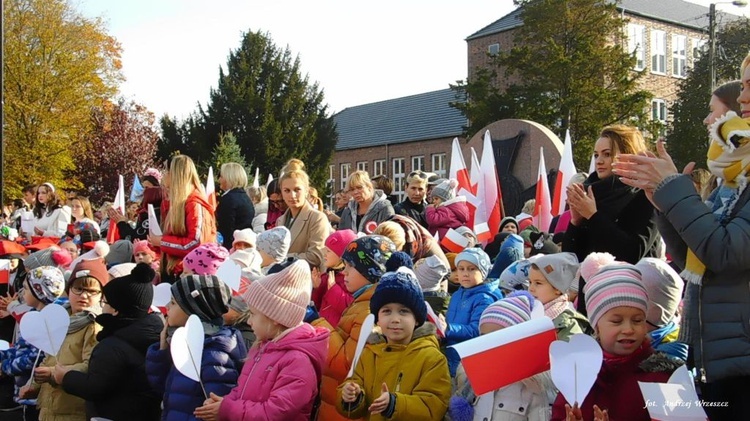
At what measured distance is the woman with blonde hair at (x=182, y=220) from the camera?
269 inches

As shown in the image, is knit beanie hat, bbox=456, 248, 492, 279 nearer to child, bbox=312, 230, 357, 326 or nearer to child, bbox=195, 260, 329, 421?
child, bbox=312, 230, 357, 326

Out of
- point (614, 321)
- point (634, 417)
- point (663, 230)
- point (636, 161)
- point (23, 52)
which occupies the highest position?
point (23, 52)

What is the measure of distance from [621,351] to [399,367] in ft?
3.62

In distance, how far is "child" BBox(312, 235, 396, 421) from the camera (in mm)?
4527

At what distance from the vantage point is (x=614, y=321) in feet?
11.2

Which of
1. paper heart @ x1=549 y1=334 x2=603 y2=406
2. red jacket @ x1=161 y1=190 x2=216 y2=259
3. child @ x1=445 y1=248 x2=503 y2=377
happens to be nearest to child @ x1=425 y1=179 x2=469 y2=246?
red jacket @ x1=161 y1=190 x2=216 y2=259

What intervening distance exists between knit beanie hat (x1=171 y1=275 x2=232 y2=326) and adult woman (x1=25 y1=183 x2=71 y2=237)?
6846mm

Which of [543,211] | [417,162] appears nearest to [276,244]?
[543,211]

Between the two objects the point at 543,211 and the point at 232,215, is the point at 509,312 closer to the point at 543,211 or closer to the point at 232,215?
the point at 232,215

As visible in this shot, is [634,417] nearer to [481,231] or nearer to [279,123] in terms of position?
[481,231]

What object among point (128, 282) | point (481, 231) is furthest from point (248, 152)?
point (128, 282)

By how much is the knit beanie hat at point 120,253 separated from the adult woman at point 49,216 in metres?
2.29

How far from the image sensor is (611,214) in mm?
4543

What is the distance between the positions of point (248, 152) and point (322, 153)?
170 inches
